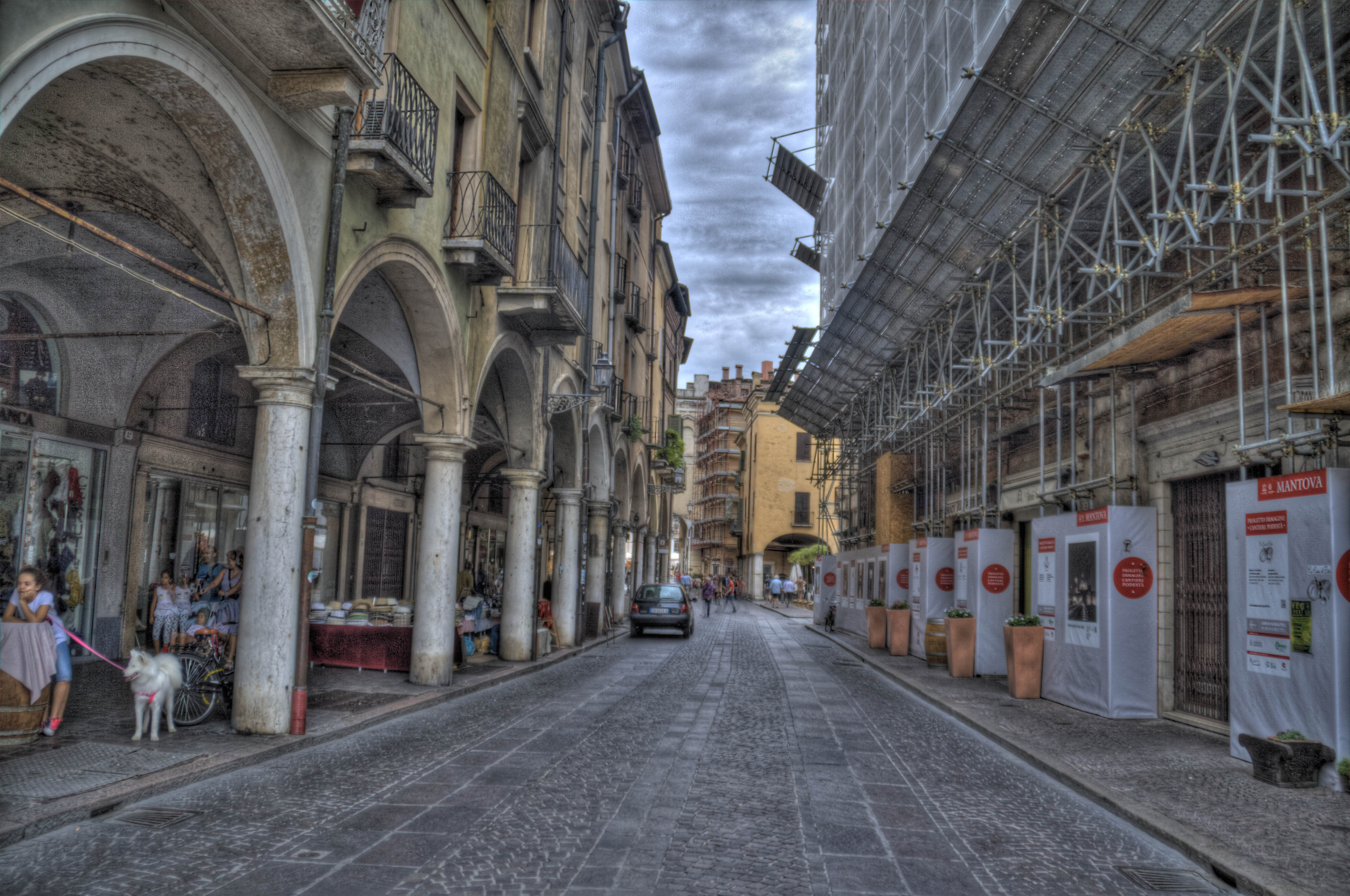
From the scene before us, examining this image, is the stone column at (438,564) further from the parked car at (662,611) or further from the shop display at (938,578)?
the parked car at (662,611)

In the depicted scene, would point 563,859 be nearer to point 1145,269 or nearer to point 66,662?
point 66,662

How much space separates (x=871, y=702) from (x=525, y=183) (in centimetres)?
1076

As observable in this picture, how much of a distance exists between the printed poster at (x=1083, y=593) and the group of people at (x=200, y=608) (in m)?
10.2

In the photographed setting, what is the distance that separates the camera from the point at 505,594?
18.2 metres

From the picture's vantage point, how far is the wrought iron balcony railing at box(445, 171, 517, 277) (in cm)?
1347

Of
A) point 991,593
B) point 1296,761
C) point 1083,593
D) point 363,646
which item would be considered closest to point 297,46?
point 363,646

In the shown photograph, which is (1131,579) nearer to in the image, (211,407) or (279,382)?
(279,382)

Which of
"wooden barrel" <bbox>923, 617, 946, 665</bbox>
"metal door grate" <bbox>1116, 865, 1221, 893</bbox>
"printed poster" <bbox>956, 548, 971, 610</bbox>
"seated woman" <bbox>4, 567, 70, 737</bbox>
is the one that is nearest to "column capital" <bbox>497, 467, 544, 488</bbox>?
"printed poster" <bbox>956, 548, 971, 610</bbox>

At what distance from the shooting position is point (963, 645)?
16.8 m

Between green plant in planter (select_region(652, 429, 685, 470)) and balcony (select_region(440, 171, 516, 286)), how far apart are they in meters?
27.0

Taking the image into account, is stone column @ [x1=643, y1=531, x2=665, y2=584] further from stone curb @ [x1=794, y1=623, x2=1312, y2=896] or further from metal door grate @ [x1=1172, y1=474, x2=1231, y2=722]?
stone curb @ [x1=794, y1=623, x2=1312, y2=896]

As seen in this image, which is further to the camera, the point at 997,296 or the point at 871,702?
the point at 997,296

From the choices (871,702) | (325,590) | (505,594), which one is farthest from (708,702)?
(325,590)

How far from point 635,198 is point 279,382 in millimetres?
25353
